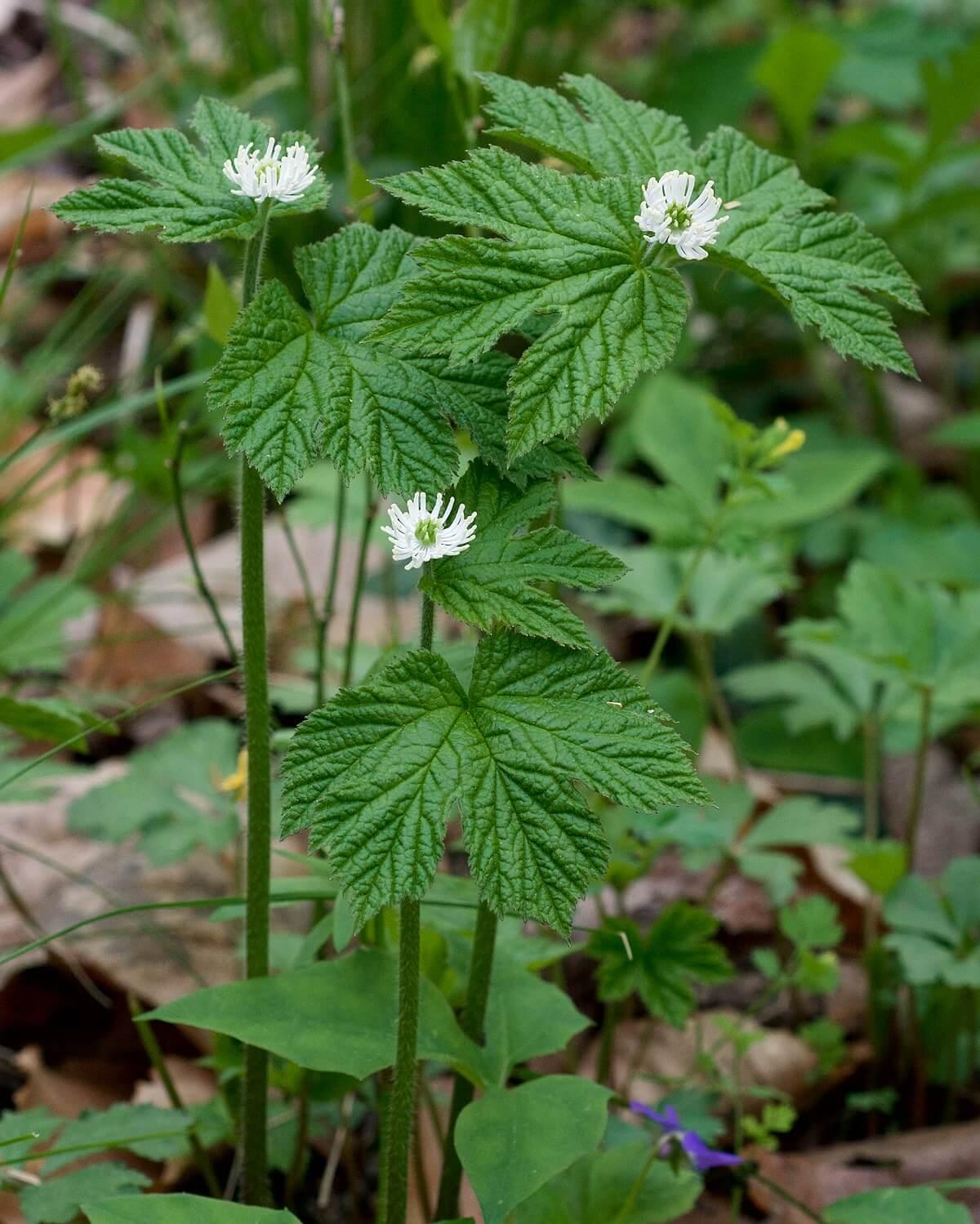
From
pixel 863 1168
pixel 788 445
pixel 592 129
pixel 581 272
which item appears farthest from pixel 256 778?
pixel 863 1168

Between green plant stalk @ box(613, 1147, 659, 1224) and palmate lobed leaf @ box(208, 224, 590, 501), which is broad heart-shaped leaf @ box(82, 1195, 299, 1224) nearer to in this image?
green plant stalk @ box(613, 1147, 659, 1224)

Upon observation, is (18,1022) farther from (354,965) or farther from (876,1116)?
(876,1116)

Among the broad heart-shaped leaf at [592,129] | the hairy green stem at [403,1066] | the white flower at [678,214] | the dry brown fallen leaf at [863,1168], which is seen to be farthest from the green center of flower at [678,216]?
the dry brown fallen leaf at [863,1168]

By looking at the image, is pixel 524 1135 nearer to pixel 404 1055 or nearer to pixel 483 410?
pixel 404 1055

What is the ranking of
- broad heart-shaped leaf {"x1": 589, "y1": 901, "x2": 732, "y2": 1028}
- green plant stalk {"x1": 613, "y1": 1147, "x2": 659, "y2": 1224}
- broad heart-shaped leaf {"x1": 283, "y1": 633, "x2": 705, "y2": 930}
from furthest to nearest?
1. broad heart-shaped leaf {"x1": 589, "y1": 901, "x2": 732, "y2": 1028}
2. green plant stalk {"x1": 613, "y1": 1147, "x2": 659, "y2": 1224}
3. broad heart-shaped leaf {"x1": 283, "y1": 633, "x2": 705, "y2": 930}

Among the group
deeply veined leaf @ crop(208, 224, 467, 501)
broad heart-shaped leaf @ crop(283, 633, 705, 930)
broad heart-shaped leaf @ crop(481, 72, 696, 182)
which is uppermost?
broad heart-shaped leaf @ crop(481, 72, 696, 182)

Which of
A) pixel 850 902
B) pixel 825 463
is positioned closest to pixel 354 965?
pixel 850 902

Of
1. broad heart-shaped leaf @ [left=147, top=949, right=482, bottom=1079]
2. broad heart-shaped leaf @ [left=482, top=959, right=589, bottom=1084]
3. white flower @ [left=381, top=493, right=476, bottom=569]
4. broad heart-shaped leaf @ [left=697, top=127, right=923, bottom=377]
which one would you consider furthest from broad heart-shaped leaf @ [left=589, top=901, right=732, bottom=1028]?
broad heart-shaped leaf @ [left=697, top=127, right=923, bottom=377]
